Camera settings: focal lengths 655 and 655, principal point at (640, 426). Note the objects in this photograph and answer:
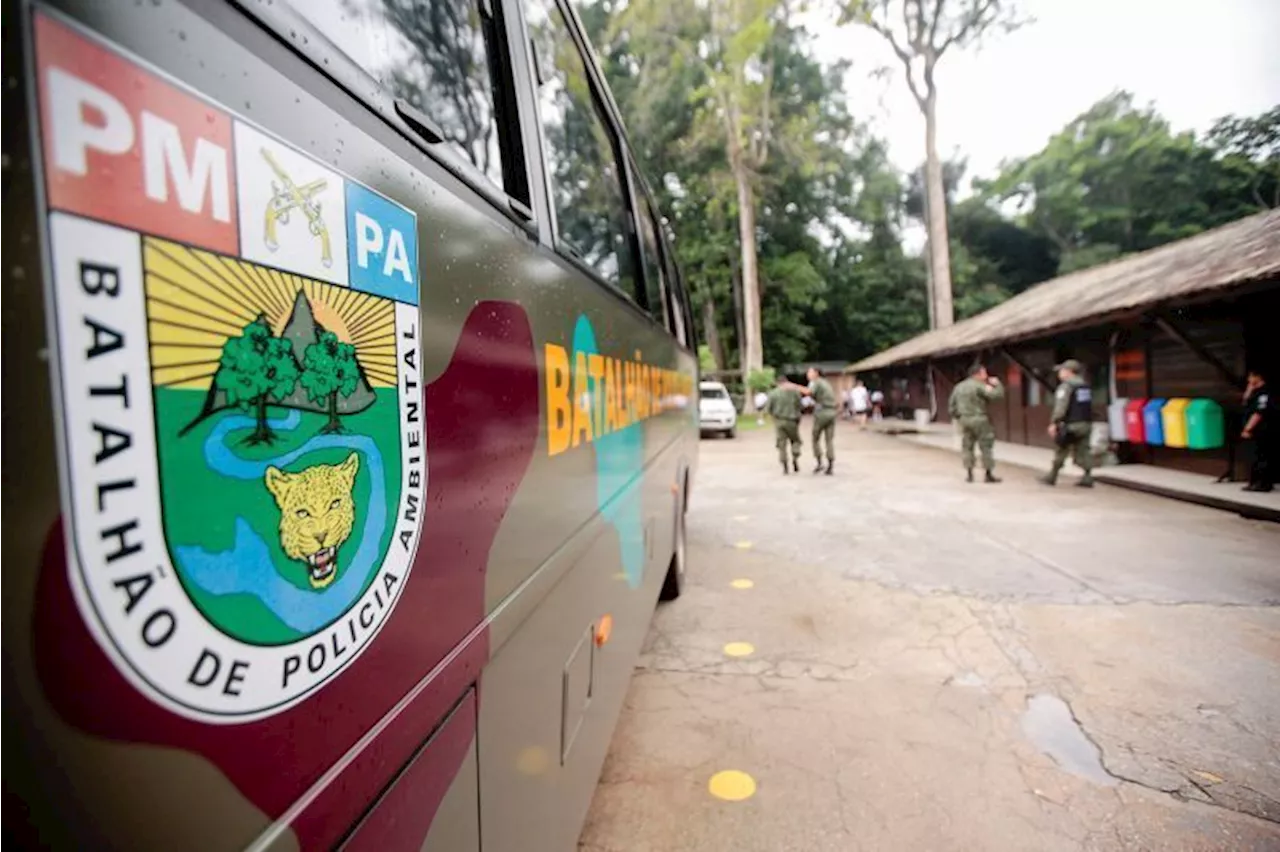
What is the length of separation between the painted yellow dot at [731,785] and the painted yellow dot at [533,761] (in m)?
1.20

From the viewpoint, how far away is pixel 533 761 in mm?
1422

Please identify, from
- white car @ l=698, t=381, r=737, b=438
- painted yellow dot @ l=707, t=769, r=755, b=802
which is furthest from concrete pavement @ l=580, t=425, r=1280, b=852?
white car @ l=698, t=381, r=737, b=438

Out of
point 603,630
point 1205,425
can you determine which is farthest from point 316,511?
point 1205,425

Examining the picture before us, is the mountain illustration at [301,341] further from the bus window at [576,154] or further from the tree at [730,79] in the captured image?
the tree at [730,79]

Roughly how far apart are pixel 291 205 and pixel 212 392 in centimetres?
23

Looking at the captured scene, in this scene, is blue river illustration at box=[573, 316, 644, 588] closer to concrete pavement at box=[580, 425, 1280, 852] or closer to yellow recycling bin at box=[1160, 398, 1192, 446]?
concrete pavement at box=[580, 425, 1280, 852]

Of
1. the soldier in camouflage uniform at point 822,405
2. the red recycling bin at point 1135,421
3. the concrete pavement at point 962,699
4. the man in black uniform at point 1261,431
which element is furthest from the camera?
the soldier in camouflage uniform at point 822,405

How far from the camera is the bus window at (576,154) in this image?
1.87 metres

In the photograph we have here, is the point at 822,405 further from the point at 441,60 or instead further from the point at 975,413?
the point at 441,60

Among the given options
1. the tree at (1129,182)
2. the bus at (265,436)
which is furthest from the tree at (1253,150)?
the bus at (265,436)

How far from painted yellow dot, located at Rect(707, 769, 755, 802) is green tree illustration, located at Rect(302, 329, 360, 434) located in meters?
2.27

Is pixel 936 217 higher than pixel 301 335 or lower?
higher

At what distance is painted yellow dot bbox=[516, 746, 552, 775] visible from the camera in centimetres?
135

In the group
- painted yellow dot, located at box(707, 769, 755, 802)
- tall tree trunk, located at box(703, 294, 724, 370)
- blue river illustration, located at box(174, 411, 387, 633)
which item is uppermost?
tall tree trunk, located at box(703, 294, 724, 370)
